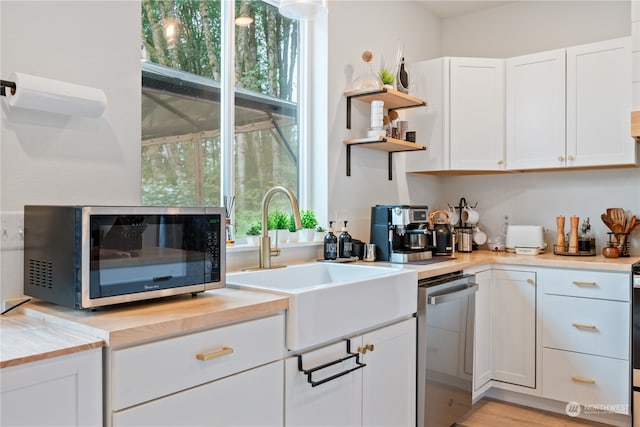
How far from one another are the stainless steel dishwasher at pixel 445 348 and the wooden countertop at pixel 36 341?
1535 mm

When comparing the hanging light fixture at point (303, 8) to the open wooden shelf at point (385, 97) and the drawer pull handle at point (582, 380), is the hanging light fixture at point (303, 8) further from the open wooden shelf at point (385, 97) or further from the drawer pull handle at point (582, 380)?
the drawer pull handle at point (582, 380)

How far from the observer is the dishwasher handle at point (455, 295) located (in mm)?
2301

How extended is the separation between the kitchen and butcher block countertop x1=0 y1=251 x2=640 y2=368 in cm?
28

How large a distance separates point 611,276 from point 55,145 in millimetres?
2714

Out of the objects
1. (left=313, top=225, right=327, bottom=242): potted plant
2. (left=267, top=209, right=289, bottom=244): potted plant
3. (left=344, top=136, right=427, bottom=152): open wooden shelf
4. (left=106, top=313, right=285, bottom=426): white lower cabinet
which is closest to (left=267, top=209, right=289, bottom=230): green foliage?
(left=267, top=209, right=289, bottom=244): potted plant

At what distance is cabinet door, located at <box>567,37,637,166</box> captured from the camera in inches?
114

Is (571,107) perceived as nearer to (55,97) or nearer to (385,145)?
(385,145)

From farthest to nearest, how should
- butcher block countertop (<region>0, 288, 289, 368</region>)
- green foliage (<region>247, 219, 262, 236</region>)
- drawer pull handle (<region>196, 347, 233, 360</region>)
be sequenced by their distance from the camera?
green foliage (<region>247, 219, 262, 236</region>)
drawer pull handle (<region>196, 347, 233, 360</region>)
butcher block countertop (<region>0, 288, 289, 368</region>)

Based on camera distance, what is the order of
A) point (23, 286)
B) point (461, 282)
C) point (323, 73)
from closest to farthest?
point (23, 286), point (461, 282), point (323, 73)

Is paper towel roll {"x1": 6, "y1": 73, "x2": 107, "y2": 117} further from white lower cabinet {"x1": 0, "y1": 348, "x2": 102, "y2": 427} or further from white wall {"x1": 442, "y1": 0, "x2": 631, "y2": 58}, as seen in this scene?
white wall {"x1": 442, "y1": 0, "x2": 631, "y2": 58}

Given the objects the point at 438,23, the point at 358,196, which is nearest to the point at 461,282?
the point at 358,196

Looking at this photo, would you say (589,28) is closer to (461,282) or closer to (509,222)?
(509,222)

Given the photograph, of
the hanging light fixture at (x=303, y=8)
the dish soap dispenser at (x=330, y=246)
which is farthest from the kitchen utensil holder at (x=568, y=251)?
the hanging light fixture at (x=303, y=8)

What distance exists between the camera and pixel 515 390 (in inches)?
118
